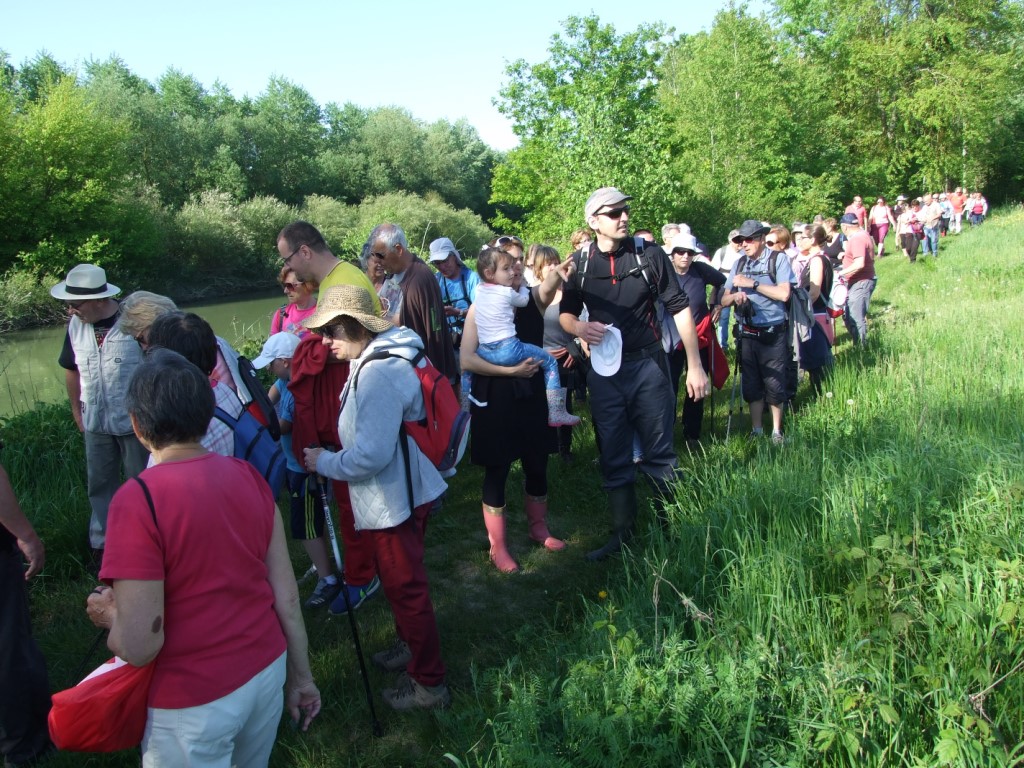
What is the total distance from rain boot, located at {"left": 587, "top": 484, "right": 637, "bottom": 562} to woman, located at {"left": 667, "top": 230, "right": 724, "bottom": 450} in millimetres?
1580

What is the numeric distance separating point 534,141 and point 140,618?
33.2 metres

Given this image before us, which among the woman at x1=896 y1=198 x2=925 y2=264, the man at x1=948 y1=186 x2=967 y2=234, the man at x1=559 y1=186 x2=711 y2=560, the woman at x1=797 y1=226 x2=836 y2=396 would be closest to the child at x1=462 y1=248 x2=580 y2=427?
the man at x1=559 y1=186 x2=711 y2=560

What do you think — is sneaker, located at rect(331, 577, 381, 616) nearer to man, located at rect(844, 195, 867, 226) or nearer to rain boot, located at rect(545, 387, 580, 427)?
rain boot, located at rect(545, 387, 580, 427)

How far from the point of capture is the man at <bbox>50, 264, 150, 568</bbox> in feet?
14.6

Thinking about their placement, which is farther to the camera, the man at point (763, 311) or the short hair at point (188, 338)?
the man at point (763, 311)

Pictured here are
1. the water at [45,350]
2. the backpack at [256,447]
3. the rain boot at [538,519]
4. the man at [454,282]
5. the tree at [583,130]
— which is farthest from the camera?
the tree at [583,130]

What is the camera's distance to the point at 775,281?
20.5 ft

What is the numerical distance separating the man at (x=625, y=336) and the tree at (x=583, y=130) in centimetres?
2093

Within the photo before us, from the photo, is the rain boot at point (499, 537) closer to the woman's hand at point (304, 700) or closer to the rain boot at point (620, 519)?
the rain boot at point (620, 519)

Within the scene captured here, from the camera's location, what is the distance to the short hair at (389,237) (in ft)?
16.0

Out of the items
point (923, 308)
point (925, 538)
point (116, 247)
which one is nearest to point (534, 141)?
point (116, 247)

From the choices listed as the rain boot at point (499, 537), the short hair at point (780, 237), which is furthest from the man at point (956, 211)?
the rain boot at point (499, 537)

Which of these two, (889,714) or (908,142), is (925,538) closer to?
(889,714)

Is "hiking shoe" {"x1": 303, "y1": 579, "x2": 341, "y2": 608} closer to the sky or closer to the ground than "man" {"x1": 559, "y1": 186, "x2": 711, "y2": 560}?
closer to the ground
